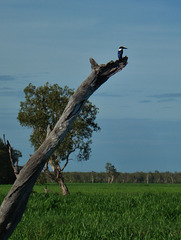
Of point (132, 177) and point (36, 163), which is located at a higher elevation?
point (132, 177)

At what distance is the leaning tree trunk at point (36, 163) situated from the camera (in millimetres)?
5516

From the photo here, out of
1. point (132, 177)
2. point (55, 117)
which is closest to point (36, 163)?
point (55, 117)

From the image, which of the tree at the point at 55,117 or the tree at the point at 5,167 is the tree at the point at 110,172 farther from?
the tree at the point at 55,117

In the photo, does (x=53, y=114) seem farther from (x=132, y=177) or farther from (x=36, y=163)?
(x=132, y=177)

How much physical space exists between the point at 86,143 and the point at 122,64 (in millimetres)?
31188

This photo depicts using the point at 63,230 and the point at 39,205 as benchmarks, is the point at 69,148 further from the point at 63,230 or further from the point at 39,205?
the point at 63,230

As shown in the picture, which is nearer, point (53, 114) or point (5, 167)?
point (53, 114)

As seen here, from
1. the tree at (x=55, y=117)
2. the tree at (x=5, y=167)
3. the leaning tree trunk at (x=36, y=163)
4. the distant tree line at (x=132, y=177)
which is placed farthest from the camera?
the distant tree line at (x=132, y=177)

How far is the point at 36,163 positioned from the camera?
5.54 meters

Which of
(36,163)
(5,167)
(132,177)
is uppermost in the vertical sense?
(132,177)

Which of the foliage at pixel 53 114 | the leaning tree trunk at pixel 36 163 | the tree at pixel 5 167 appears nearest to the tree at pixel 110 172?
the tree at pixel 5 167

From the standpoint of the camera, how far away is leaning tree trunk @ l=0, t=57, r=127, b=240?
18.1 ft

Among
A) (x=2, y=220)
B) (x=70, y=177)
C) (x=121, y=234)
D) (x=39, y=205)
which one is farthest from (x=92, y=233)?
(x=70, y=177)

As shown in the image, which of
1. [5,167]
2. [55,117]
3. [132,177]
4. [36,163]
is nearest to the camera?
[36,163]
